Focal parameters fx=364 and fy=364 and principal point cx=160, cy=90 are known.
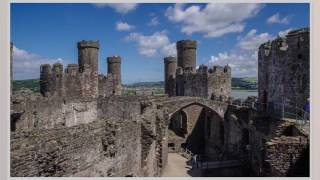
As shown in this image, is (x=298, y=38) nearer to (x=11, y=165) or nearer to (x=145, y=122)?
(x=145, y=122)

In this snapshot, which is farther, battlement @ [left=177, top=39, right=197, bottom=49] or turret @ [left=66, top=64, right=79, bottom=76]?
battlement @ [left=177, top=39, right=197, bottom=49]

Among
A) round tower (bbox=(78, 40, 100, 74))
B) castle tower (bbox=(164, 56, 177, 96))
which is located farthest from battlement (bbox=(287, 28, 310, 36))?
castle tower (bbox=(164, 56, 177, 96))

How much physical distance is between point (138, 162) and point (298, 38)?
27.8ft

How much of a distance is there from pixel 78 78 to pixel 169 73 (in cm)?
1524

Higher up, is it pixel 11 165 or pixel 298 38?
pixel 298 38

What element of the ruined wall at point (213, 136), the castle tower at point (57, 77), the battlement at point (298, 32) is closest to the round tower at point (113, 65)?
the ruined wall at point (213, 136)

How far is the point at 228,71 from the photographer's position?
2950cm

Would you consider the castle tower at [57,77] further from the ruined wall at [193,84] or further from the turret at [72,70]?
the ruined wall at [193,84]

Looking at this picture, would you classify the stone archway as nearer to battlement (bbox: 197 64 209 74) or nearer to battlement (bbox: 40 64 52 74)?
battlement (bbox: 197 64 209 74)

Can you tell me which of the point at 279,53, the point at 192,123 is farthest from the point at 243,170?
the point at 192,123

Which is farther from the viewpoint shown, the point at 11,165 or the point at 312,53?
the point at 312,53

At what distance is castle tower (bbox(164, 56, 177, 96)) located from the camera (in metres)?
36.9

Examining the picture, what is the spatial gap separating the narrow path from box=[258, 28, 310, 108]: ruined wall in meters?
5.03

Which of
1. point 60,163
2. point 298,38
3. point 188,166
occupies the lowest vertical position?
point 188,166
